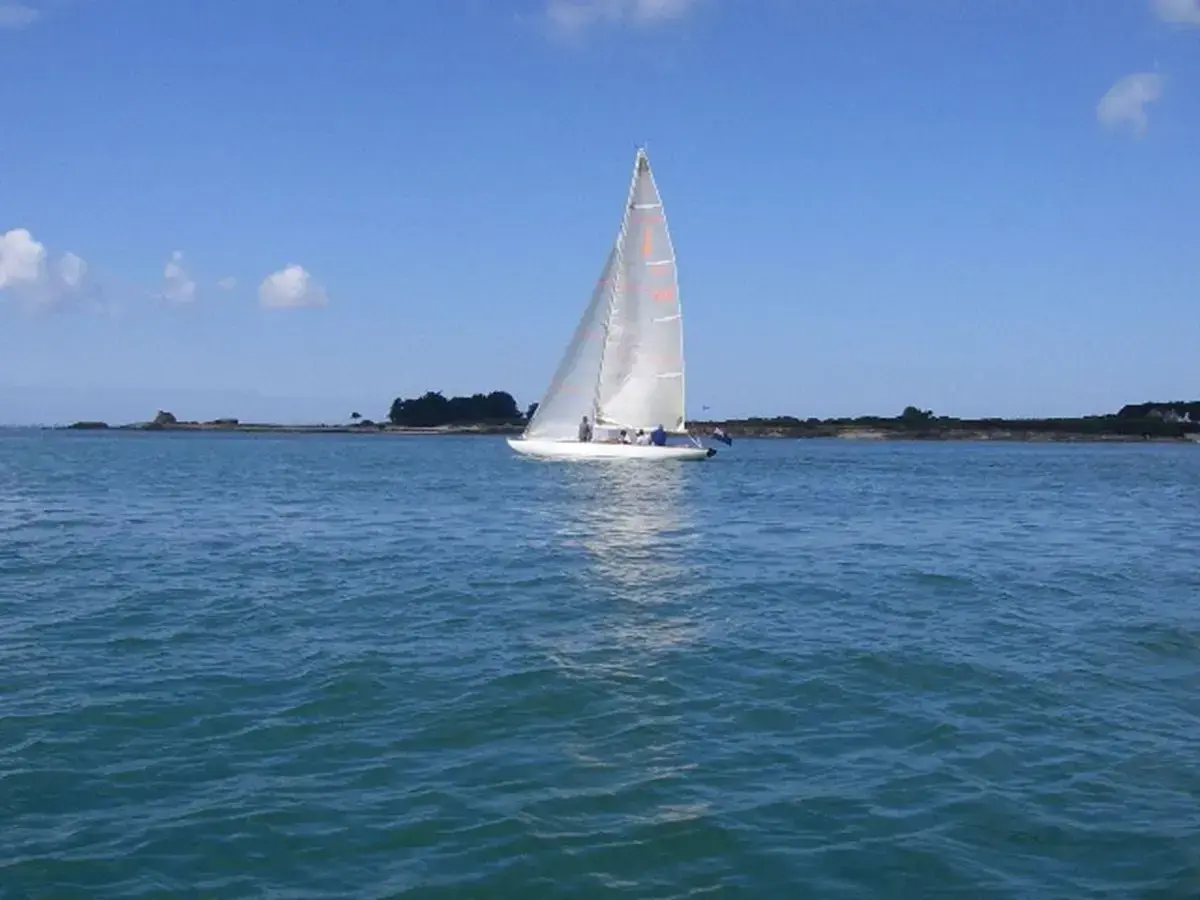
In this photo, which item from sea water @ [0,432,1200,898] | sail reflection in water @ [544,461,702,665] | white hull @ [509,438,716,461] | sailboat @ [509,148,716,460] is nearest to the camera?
sea water @ [0,432,1200,898]

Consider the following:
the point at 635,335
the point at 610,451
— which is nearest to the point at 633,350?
the point at 635,335

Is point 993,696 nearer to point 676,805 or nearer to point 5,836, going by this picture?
point 676,805

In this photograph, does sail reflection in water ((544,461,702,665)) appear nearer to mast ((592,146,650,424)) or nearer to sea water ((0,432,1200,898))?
sea water ((0,432,1200,898))

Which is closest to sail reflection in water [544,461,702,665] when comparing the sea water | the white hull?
the sea water

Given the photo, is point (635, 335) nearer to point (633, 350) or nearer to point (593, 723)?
point (633, 350)

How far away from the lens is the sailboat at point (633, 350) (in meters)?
70.2

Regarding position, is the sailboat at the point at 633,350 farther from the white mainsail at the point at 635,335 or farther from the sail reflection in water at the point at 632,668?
the sail reflection in water at the point at 632,668

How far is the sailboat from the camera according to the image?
70.2 metres

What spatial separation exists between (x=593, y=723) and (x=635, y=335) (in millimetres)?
59828

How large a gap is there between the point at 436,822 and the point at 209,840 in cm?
183

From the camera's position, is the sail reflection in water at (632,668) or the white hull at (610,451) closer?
the sail reflection in water at (632,668)

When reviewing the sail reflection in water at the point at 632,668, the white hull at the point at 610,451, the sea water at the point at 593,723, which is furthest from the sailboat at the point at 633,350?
the sea water at the point at 593,723

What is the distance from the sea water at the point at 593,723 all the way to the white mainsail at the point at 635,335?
4321 cm

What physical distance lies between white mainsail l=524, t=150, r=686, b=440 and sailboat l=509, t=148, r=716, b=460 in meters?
0.06
